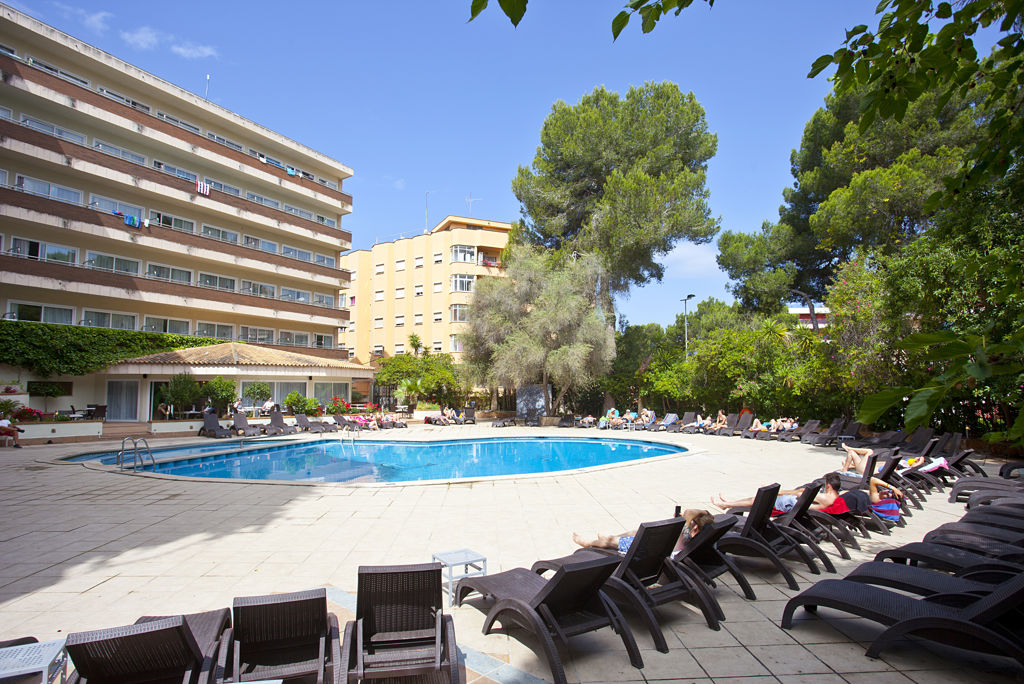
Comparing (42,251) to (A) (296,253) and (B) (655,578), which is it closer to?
(A) (296,253)

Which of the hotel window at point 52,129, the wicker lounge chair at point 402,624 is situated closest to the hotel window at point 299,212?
the hotel window at point 52,129

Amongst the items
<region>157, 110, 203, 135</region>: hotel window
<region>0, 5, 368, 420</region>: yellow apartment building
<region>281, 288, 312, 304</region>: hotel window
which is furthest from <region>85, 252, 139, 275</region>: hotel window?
<region>157, 110, 203, 135</region>: hotel window

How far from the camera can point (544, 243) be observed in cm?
3062

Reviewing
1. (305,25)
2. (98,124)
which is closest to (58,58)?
(98,124)

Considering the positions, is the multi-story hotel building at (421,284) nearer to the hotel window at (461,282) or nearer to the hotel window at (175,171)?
the hotel window at (461,282)

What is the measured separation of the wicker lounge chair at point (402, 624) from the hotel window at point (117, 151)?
3095cm

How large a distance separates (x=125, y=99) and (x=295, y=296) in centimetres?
1330

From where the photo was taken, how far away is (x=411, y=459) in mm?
16141

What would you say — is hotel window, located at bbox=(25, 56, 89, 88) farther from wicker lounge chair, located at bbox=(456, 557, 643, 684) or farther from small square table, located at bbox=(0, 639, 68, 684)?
wicker lounge chair, located at bbox=(456, 557, 643, 684)

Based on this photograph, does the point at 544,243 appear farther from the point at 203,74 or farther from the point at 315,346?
the point at 203,74

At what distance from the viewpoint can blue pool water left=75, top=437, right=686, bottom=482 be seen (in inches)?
531

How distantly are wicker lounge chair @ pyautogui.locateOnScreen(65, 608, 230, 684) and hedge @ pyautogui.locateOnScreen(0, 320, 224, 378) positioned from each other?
2493 cm

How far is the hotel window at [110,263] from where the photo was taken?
2498cm

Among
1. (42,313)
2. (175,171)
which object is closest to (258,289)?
(175,171)
